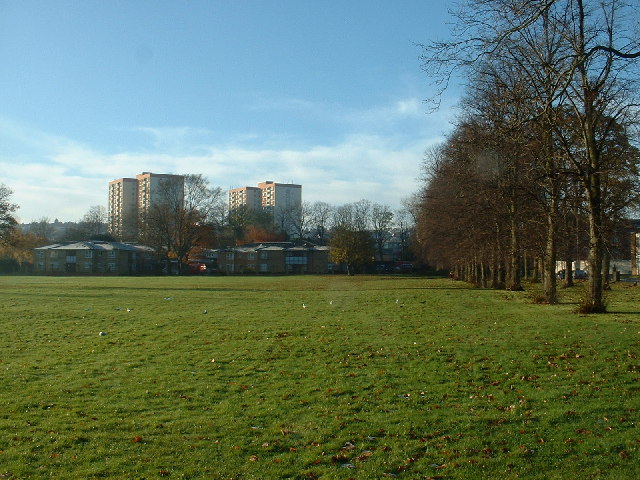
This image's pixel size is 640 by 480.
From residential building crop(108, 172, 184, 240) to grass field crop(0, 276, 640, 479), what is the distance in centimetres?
8121

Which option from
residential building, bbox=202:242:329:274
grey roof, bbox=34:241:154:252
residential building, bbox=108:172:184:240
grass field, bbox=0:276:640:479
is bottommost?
grass field, bbox=0:276:640:479

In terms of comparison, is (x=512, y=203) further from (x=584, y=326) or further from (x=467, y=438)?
(x=467, y=438)

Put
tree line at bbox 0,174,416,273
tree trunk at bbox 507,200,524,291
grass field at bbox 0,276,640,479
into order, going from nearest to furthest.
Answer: grass field at bbox 0,276,640,479, tree trunk at bbox 507,200,524,291, tree line at bbox 0,174,416,273

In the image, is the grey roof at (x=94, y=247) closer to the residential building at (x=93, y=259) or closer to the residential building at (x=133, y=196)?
the residential building at (x=93, y=259)

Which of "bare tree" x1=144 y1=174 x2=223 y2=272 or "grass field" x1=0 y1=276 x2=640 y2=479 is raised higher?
"bare tree" x1=144 y1=174 x2=223 y2=272

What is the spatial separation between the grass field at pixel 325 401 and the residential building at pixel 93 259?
91.4 metres

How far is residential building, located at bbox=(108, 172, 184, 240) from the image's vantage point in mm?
98250

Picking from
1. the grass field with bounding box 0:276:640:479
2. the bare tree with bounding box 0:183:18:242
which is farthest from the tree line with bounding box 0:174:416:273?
the grass field with bounding box 0:276:640:479

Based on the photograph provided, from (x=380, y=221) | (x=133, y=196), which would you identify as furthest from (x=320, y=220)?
(x=133, y=196)

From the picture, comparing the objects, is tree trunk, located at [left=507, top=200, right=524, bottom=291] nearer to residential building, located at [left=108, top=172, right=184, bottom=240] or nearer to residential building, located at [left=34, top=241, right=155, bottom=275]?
residential building, located at [left=108, top=172, right=184, bottom=240]

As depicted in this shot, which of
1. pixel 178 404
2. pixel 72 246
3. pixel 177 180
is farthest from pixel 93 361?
pixel 72 246

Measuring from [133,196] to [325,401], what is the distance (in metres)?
186

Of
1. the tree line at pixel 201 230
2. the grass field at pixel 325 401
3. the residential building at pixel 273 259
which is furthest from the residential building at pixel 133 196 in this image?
the grass field at pixel 325 401

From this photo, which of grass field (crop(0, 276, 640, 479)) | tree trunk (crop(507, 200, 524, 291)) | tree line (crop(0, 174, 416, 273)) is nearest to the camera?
grass field (crop(0, 276, 640, 479))
